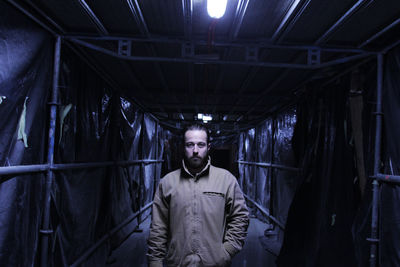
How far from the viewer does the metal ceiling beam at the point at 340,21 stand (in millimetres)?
2583

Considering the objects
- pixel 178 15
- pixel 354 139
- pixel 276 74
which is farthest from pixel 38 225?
pixel 276 74

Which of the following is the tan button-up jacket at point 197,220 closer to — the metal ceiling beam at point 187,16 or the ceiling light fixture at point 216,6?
the ceiling light fixture at point 216,6

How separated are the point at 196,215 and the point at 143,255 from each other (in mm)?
3433

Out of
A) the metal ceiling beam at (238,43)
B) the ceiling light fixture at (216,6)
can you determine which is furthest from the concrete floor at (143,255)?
the ceiling light fixture at (216,6)

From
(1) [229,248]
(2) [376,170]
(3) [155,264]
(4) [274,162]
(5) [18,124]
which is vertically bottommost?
(3) [155,264]

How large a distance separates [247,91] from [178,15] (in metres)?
3.22

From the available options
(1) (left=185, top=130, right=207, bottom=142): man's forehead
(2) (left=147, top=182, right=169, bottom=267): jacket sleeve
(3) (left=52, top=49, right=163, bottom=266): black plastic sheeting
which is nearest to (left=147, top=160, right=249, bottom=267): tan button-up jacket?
(2) (left=147, top=182, right=169, bottom=267): jacket sleeve

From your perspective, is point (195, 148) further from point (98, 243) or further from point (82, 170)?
point (98, 243)

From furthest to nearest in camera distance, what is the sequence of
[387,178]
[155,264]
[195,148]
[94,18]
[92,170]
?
[92,170] → [94,18] → [387,178] → [195,148] → [155,264]

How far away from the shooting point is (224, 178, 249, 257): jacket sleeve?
7.81 ft

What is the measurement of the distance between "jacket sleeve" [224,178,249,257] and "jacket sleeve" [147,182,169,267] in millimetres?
483

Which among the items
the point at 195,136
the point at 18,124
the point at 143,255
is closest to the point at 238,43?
the point at 195,136

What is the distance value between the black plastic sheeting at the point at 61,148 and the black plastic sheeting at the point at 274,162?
10.3 ft

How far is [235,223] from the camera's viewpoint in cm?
244
